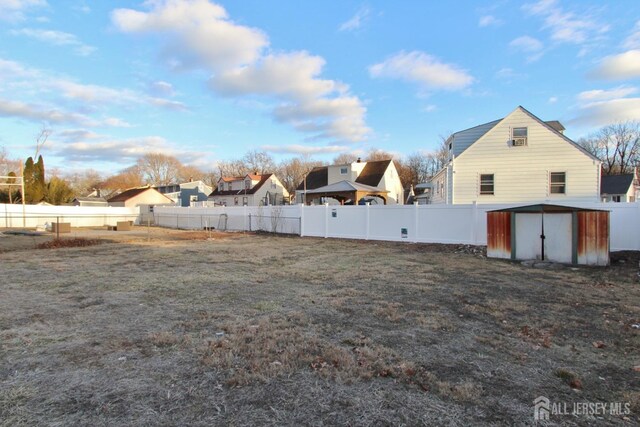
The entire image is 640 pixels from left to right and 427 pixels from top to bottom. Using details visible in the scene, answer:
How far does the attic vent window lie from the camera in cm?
1725

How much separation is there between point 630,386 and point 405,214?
12708mm

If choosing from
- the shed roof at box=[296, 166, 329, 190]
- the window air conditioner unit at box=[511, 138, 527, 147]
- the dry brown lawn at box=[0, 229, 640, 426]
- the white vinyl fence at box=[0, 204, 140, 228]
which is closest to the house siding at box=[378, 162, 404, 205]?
the shed roof at box=[296, 166, 329, 190]

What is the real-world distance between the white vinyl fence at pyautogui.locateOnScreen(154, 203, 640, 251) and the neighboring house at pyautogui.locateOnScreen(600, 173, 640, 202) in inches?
834

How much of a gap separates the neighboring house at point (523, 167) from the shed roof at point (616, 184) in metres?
16.6

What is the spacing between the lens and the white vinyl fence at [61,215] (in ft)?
99.1

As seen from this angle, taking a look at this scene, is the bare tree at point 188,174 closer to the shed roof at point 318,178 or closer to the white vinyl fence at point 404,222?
the shed roof at point 318,178

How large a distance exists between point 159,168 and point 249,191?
37.7m

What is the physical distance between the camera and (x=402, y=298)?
6266 mm

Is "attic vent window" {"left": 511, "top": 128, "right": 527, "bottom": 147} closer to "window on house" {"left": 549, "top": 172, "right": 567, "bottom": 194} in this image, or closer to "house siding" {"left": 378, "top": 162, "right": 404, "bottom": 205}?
"window on house" {"left": 549, "top": 172, "right": 567, "bottom": 194}

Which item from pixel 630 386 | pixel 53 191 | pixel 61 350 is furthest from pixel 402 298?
pixel 53 191

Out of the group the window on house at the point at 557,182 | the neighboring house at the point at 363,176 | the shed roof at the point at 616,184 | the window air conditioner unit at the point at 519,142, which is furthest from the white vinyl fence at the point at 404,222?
the shed roof at the point at 616,184

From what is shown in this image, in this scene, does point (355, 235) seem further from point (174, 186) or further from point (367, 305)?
point (174, 186)

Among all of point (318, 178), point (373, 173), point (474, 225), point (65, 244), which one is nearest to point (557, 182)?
point (474, 225)

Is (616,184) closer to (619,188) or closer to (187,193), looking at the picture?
(619,188)
